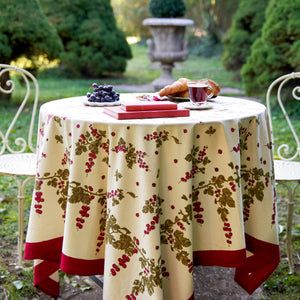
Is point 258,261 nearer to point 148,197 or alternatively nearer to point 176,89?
point 148,197

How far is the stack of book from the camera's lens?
5.60 feet

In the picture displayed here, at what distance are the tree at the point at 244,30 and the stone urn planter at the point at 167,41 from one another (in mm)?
1066

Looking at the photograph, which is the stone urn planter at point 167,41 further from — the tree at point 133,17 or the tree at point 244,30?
the tree at point 133,17

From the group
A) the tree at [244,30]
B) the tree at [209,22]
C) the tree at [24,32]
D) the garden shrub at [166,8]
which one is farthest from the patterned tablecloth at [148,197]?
the tree at [209,22]

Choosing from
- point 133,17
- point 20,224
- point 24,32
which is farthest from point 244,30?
point 20,224

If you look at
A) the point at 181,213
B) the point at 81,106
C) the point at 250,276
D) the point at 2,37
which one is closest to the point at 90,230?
the point at 181,213

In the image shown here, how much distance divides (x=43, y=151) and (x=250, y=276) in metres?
0.99

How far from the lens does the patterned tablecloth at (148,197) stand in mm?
1646

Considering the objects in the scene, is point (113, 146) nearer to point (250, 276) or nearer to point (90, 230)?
point (90, 230)

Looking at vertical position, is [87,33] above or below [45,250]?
below

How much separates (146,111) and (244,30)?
6583 millimetres

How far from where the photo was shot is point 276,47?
5754 mm

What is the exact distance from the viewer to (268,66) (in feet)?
19.3

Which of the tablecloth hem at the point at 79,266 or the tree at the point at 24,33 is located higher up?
the tablecloth hem at the point at 79,266
